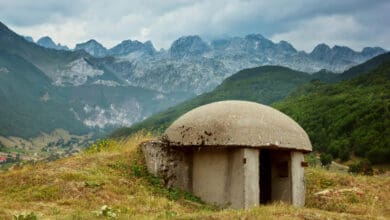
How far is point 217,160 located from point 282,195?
227 cm

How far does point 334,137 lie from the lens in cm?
8150

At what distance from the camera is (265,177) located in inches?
613

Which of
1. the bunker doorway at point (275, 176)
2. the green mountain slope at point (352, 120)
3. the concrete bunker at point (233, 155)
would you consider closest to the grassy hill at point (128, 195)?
the concrete bunker at point (233, 155)

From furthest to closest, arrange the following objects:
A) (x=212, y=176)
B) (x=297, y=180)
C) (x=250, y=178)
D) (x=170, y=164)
Result: (x=170, y=164) → (x=297, y=180) → (x=212, y=176) → (x=250, y=178)

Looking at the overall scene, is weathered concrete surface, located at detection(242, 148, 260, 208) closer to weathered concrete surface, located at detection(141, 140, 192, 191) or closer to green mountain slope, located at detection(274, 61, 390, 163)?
weathered concrete surface, located at detection(141, 140, 192, 191)

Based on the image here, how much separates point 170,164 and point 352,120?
72.5 metres

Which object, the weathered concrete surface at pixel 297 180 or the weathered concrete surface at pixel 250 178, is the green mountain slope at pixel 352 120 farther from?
the weathered concrete surface at pixel 250 178

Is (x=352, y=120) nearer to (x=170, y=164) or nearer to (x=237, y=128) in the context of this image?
(x=170, y=164)

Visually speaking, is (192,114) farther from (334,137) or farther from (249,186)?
(334,137)

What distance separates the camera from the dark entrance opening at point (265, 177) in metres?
15.2

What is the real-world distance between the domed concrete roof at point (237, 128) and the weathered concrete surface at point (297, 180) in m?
0.36

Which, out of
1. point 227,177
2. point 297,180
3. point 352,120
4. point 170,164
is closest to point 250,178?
point 227,177

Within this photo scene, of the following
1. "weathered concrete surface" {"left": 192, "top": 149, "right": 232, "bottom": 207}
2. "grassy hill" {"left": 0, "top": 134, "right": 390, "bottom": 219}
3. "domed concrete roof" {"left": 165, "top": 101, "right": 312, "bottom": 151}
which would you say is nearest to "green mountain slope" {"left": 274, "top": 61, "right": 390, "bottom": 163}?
"grassy hill" {"left": 0, "top": 134, "right": 390, "bottom": 219}

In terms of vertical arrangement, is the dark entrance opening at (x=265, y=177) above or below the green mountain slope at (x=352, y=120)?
below
